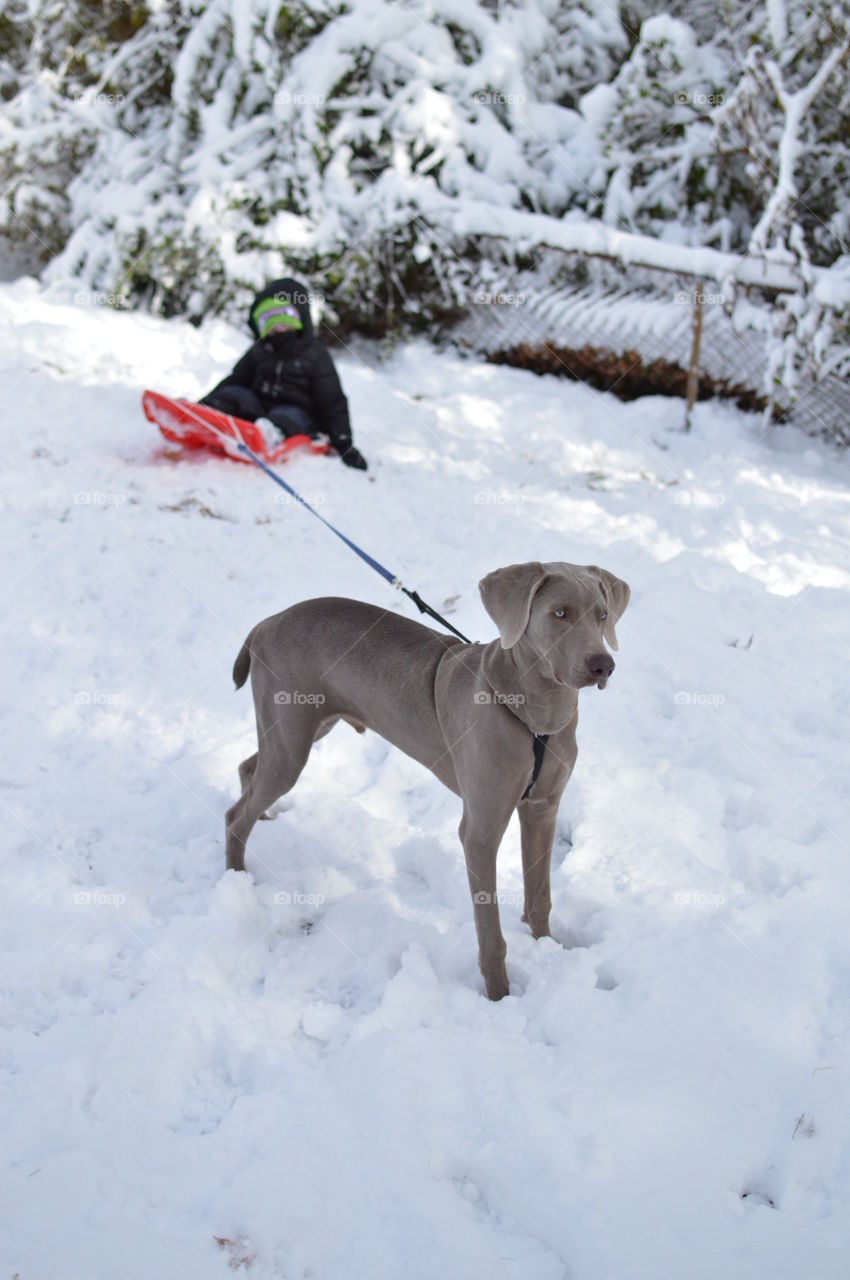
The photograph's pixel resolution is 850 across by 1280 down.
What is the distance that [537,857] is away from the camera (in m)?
2.89

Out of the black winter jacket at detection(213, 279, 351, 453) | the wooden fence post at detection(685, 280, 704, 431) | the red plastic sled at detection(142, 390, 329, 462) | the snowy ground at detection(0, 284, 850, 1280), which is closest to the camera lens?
the snowy ground at detection(0, 284, 850, 1280)

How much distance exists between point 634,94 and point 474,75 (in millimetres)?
1672

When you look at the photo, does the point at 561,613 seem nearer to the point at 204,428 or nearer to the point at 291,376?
the point at 204,428

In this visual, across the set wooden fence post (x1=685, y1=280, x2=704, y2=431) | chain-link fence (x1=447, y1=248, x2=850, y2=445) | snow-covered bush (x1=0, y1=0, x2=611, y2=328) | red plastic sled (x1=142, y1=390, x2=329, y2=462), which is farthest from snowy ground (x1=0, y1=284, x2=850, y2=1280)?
snow-covered bush (x1=0, y1=0, x2=611, y2=328)

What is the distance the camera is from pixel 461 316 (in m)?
9.76

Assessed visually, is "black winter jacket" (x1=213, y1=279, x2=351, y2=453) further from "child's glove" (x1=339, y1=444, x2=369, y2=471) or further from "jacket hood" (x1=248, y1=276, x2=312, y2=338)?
"child's glove" (x1=339, y1=444, x2=369, y2=471)

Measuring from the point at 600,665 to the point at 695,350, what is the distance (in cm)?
611

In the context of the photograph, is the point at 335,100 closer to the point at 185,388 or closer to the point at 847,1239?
the point at 185,388

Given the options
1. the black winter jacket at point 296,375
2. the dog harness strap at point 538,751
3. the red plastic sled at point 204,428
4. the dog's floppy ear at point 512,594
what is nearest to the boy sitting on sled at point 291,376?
the black winter jacket at point 296,375

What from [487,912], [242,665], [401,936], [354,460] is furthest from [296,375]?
[487,912]

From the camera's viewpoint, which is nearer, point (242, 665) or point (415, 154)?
point (242, 665)

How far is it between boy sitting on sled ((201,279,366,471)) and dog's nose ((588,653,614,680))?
14.9 ft

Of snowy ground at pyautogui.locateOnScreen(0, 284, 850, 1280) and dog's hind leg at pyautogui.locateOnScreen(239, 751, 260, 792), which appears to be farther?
dog's hind leg at pyautogui.locateOnScreen(239, 751, 260, 792)

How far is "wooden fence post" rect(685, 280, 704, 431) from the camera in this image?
762cm
